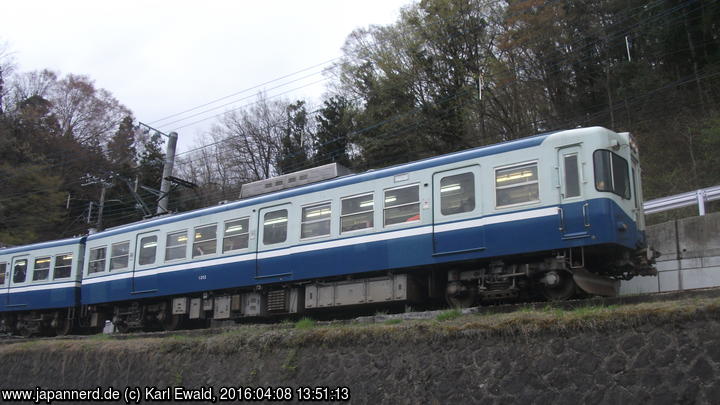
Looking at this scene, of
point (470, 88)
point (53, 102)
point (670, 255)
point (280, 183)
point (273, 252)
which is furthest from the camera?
point (53, 102)

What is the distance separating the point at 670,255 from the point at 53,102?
43478 millimetres

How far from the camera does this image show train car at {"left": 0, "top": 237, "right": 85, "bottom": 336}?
17.5 m

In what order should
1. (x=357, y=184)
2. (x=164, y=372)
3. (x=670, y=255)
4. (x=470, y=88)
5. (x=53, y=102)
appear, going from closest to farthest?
(x=164, y=372), (x=670, y=255), (x=357, y=184), (x=470, y=88), (x=53, y=102)

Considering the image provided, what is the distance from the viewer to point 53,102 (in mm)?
43188

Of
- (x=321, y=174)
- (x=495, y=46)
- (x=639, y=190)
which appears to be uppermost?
(x=495, y=46)

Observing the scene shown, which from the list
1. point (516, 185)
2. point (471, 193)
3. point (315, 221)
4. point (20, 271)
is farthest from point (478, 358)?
point (20, 271)

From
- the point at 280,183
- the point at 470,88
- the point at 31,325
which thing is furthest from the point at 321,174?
the point at 470,88

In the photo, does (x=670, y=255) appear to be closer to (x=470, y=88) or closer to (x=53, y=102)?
(x=470, y=88)

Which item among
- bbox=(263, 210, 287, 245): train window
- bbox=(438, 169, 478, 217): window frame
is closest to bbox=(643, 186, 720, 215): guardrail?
bbox=(438, 169, 478, 217): window frame

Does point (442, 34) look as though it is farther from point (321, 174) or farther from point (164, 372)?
point (164, 372)

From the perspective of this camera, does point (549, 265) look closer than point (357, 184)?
Yes

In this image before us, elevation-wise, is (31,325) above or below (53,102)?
below

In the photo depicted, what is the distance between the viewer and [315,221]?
12516 mm

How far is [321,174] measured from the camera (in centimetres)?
1335
